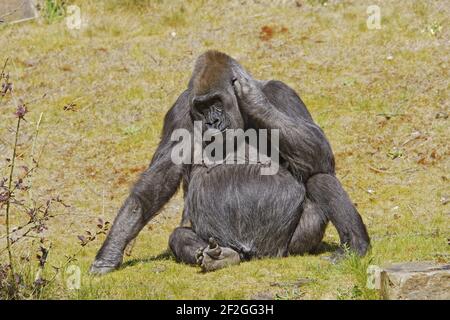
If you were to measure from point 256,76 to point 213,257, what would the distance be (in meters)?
6.11

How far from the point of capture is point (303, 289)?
19.7 ft

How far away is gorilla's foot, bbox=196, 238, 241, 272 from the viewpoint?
6688mm

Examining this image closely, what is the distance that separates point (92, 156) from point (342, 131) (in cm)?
311

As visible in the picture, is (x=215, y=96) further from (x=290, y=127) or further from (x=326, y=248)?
(x=326, y=248)

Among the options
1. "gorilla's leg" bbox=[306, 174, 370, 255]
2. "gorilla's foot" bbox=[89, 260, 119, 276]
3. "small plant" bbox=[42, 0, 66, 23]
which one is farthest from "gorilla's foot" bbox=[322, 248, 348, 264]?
"small plant" bbox=[42, 0, 66, 23]

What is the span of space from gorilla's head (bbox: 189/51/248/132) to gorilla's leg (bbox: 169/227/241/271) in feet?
2.96

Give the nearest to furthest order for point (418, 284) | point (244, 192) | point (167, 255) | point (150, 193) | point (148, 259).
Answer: point (418, 284) < point (244, 192) < point (150, 193) < point (148, 259) < point (167, 255)

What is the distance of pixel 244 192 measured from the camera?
730 centimetres

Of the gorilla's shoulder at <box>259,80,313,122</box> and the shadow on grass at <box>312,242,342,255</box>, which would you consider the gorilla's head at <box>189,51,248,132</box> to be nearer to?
the gorilla's shoulder at <box>259,80,313,122</box>

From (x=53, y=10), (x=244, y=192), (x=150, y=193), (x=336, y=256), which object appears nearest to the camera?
(x=336, y=256)

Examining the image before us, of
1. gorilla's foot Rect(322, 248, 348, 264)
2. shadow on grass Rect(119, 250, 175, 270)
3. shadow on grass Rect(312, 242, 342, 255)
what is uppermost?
gorilla's foot Rect(322, 248, 348, 264)

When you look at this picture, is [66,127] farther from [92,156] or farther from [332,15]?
[332,15]

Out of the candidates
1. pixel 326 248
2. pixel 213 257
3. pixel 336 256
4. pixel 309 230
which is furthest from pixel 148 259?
pixel 336 256
